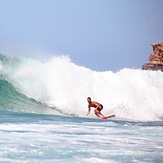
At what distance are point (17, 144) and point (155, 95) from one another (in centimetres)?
1901

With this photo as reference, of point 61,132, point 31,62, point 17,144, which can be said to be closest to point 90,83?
point 31,62

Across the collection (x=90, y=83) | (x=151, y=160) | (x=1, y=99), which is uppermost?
(x=90, y=83)

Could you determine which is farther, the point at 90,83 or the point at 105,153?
the point at 90,83

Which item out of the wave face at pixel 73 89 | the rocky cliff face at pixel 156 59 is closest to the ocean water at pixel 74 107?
the wave face at pixel 73 89

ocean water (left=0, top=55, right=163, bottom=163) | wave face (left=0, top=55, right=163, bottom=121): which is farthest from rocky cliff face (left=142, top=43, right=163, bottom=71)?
wave face (left=0, top=55, right=163, bottom=121)

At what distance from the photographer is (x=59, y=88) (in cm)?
2378

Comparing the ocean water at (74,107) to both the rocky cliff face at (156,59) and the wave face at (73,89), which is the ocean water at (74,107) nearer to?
the wave face at (73,89)

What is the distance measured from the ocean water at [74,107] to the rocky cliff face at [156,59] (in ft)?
60.5

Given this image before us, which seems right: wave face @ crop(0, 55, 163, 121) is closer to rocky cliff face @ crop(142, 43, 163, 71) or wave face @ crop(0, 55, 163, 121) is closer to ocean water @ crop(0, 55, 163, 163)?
ocean water @ crop(0, 55, 163, 163)

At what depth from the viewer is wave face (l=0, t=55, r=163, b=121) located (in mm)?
21312

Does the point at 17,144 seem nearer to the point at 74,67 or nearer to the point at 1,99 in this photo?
the point at 1,99

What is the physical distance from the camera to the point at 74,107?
847 inches

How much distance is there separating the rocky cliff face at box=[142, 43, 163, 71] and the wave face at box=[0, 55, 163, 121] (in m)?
22.3

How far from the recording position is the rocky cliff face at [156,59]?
166 feet
